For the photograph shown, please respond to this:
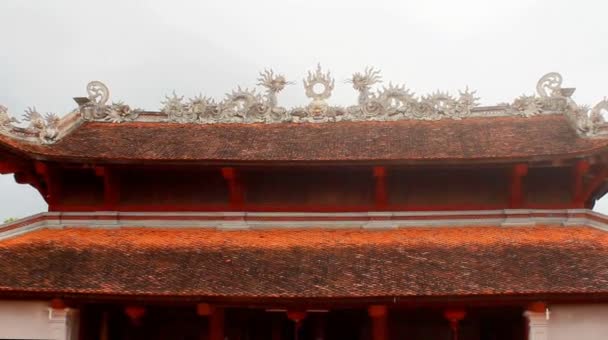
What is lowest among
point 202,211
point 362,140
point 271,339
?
point 271,339

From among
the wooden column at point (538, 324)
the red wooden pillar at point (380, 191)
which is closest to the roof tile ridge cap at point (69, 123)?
the red wooden pillar at point (380, 191)

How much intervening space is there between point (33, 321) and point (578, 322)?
38.7 ft

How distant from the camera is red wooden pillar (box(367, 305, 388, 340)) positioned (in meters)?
15.8

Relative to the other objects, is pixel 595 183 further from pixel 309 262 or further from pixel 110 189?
pixel 110 189

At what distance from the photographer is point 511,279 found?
15633 mm

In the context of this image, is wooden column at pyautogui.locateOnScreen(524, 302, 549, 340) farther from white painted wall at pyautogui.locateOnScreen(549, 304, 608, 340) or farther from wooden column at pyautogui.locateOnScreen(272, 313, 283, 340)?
wooden column at pyautogui.locateOnScreen(272, 313, 283, 340)

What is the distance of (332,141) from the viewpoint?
20281mm

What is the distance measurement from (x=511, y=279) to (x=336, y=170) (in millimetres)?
5424

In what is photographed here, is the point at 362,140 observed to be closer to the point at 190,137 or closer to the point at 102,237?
the point at 190,137

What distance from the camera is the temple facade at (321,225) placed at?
1573 cm

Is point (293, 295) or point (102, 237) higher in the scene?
point (102, 237)

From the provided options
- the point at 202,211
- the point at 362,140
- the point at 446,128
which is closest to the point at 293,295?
the point at 202,211

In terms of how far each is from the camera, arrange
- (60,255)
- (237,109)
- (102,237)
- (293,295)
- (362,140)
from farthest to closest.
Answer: (237,109) → (362,140) → (102,237) → (60,255) → (293,295)

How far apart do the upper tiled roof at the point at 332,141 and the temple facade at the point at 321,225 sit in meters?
0.07
